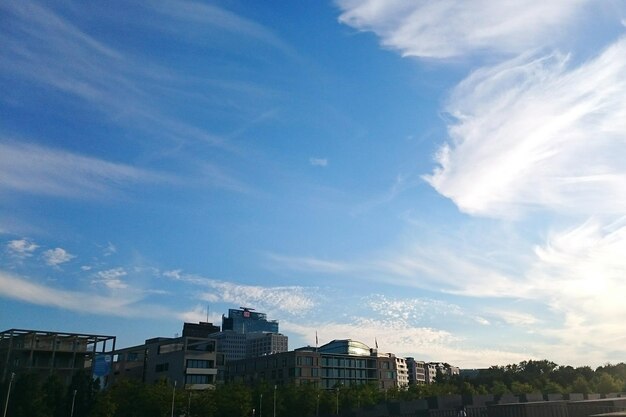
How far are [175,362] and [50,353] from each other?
88.3 feet

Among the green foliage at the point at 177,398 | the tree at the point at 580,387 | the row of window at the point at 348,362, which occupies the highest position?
the row of window at the point at 348,362

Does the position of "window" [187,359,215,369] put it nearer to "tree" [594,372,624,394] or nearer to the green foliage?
the green foliage

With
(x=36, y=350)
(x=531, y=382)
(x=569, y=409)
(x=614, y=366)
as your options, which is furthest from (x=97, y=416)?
(x=614, y=366)

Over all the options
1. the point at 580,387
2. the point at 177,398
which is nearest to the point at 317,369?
the point at 580,387

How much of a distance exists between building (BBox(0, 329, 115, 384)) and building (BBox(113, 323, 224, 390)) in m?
14.4

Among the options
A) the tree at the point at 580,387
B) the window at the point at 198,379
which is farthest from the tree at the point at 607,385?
the window at the point at 198,379

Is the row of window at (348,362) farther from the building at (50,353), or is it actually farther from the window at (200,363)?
the building at (50,353)

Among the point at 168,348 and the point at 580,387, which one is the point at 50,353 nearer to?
the point at 168,348

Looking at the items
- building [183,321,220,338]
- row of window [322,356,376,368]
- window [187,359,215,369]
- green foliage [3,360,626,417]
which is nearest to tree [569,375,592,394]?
green foliage [3,360,626,417]

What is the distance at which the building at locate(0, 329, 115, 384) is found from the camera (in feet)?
364

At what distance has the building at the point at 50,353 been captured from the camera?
11094cm

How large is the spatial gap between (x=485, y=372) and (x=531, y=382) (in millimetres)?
37917

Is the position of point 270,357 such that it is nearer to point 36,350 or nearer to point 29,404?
point 36,350

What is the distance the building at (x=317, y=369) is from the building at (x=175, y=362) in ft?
49.6
